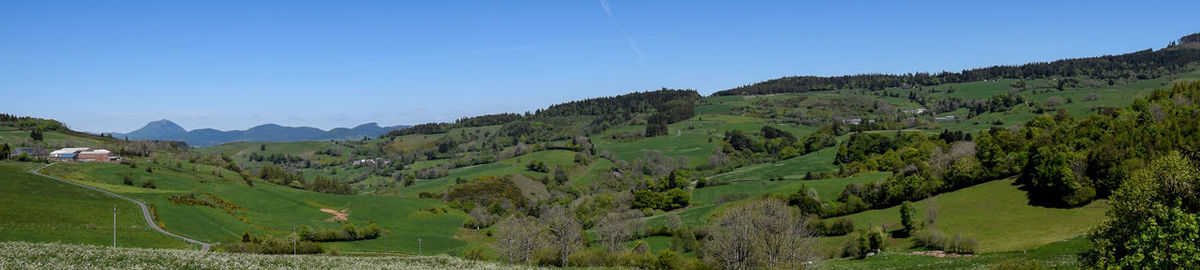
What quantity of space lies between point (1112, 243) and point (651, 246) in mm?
67511

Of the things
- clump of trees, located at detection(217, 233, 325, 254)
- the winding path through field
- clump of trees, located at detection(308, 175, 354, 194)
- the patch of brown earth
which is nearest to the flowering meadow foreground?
clump of trees, located at detection(217, 233, 325, 254)

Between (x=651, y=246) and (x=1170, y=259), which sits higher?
(x=1170, y=259)

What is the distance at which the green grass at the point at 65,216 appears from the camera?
62750 mm

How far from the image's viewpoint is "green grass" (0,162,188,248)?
62750mm

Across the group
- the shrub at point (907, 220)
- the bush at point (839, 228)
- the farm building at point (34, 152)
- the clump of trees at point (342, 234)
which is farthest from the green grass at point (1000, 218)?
the farm building at point (34, 152)

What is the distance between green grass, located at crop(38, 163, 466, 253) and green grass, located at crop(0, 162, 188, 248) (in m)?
5.67

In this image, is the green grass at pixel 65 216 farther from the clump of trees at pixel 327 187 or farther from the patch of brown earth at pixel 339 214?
the clump of trees at pixel 327 187

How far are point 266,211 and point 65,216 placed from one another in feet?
134

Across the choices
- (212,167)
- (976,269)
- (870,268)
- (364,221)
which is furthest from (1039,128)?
(212,167)

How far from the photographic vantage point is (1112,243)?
27.2 meters

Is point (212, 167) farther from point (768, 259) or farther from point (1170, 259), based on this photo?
point (1170, 259)

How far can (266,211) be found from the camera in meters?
116

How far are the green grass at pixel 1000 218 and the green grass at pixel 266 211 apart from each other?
221 ft

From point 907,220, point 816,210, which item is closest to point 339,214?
point 816,210
